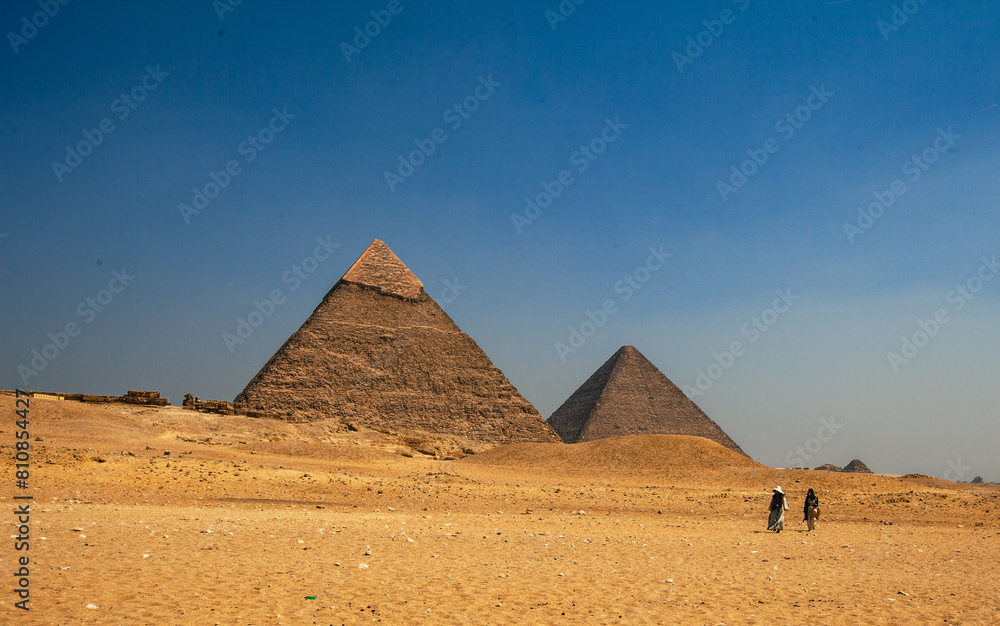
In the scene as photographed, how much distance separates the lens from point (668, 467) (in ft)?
92.7

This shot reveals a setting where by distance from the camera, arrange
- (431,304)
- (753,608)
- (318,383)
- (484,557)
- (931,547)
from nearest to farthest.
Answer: (753,608) < (484,557) < (931,547) < (318,383) < (431,304)

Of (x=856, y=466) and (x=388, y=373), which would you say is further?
(x=856, y=466)

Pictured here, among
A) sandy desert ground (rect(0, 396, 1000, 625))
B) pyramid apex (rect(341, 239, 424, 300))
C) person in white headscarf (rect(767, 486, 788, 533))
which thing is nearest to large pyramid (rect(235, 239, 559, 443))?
pyramid apex (rect(341, 239, 424, 300))

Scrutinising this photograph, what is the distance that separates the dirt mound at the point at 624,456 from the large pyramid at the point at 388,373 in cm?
777

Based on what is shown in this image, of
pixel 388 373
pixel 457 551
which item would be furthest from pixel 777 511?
pixel 388 373

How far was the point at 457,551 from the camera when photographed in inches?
327

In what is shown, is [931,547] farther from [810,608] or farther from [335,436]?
[335,436]

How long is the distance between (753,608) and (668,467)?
23.1 metres

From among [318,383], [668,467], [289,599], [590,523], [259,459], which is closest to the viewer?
[289,599]

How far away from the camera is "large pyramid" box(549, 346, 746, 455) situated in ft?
167

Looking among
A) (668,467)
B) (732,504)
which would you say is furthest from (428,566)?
(668,467)

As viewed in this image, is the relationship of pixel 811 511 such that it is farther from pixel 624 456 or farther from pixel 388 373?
pixel 388 373

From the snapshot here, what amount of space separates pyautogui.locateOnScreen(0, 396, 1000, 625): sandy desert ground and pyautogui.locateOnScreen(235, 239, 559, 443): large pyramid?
1558 centimetres

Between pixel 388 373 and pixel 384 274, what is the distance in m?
8.30
